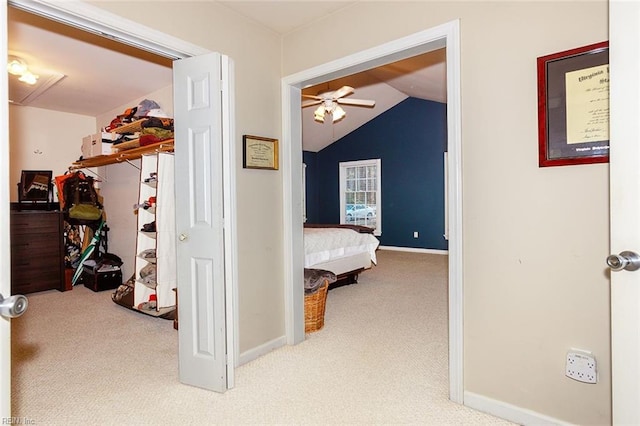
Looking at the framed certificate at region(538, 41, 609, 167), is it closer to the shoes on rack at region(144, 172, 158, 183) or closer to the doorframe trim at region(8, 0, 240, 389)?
the doorframe trim at region(8, 0, 240, 389)

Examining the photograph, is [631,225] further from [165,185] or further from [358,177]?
[358,177]

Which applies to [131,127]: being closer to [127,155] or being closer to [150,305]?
[127,155]

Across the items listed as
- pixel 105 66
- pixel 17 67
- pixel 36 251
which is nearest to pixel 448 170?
pixel 105 66

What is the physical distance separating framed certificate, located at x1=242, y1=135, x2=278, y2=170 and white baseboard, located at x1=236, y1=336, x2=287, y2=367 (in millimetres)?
1349

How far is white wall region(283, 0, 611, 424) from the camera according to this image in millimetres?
1601

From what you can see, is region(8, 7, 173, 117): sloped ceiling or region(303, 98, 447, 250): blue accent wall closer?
region(8, 7, 173, 117): sloped ceiling

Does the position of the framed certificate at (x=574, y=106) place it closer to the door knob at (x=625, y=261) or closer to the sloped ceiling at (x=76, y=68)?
the door knob at (x=625, y=261)

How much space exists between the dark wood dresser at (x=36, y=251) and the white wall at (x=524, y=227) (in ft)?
16.1

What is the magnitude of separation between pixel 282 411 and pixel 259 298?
89 centimetres

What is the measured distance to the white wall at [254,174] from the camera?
239 centimetres

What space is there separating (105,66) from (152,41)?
1859 mm

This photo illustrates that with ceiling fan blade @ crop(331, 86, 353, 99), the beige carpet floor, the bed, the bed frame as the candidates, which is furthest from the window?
the beige carpet floor

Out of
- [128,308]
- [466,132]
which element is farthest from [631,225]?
[128,308]

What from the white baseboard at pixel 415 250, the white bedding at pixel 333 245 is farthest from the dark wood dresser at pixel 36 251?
the white baseboard at pixel 415 250
